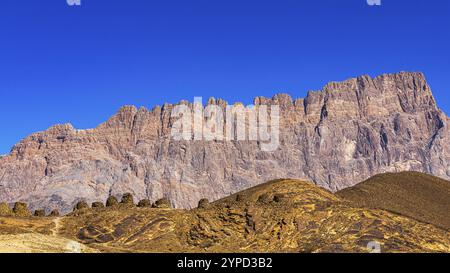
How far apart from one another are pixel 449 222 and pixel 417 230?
67.9ft

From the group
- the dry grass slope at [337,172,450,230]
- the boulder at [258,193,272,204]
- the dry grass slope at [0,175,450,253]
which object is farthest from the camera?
the dry grass slope at [337,172,450,230]

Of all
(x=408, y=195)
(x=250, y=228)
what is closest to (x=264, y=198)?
(x=250, y=228)

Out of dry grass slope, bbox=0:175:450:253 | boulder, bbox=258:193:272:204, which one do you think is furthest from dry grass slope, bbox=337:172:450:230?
dry grass slope, bbox=0:175:450:253

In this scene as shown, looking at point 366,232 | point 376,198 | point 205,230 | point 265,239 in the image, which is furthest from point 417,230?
point 376,198

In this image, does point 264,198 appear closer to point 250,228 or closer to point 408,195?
point 250,228

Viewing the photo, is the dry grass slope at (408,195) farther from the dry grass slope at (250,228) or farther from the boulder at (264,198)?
the dry grass slope at (250,228)

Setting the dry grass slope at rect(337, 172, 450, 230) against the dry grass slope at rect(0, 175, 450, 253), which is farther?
the dry grass slope at rect(337, 172, 450, 230)

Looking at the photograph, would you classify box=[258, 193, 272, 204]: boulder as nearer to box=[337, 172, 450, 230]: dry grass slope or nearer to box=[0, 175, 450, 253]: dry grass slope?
box=[0, 175, 450, 253]: dry grass slope

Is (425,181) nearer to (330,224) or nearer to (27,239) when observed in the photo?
(330,224)

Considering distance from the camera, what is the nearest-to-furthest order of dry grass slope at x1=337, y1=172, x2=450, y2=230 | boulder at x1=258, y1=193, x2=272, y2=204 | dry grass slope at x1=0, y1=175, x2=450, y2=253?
dry grass slope at x1=0, y1=175, x2=450, y2=253, boulder at x1=258, y1=193, x2=272, y2=204, dry grass slope at x1=337, y1=172, x2=450, y2=230

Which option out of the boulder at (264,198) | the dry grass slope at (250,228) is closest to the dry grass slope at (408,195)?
the boulder at (264,198)

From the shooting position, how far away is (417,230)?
57.2m

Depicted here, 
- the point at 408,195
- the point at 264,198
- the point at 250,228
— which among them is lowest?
the point at 250,228
